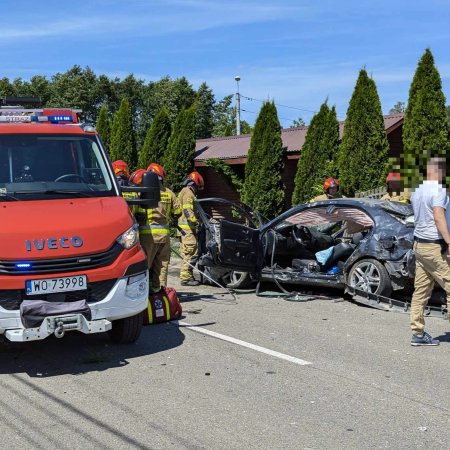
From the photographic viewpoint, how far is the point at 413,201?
6.89 meters

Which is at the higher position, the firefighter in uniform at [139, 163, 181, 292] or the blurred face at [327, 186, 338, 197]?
the blurred face at [327, 186, 338, 197]

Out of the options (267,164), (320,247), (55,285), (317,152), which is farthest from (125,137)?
(55,285)

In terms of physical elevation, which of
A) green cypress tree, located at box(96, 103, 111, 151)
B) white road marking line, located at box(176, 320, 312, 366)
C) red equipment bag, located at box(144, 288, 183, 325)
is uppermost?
green cypress tree, located at box(96, 103, 111, 151)

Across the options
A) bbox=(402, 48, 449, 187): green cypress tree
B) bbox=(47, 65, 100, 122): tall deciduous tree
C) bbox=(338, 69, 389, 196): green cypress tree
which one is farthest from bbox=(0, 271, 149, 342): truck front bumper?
bbox=(47, 65, 100, 122): tall deciduous tree

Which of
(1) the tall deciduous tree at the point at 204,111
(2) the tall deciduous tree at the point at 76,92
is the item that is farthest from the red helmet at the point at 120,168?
(2) the tall deciduous tree at the point at 76,92

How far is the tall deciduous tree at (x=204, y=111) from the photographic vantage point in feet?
150

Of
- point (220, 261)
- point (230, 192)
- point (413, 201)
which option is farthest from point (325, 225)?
point (230, 192)

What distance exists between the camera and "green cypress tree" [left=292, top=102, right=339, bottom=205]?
1797 centimetres

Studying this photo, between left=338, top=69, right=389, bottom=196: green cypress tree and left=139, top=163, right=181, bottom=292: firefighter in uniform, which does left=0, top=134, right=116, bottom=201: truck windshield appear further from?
left=338, top=69, right=389, bottom=196: green cypress tree

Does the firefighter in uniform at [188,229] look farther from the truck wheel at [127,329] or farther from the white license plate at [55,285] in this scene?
the white license plate at [55,285]

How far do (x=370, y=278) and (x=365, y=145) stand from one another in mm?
8202

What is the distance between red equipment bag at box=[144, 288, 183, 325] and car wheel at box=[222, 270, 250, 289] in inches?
96.2

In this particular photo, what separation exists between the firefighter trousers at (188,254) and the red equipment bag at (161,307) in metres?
3.04

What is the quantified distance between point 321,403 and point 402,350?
1904 mm
